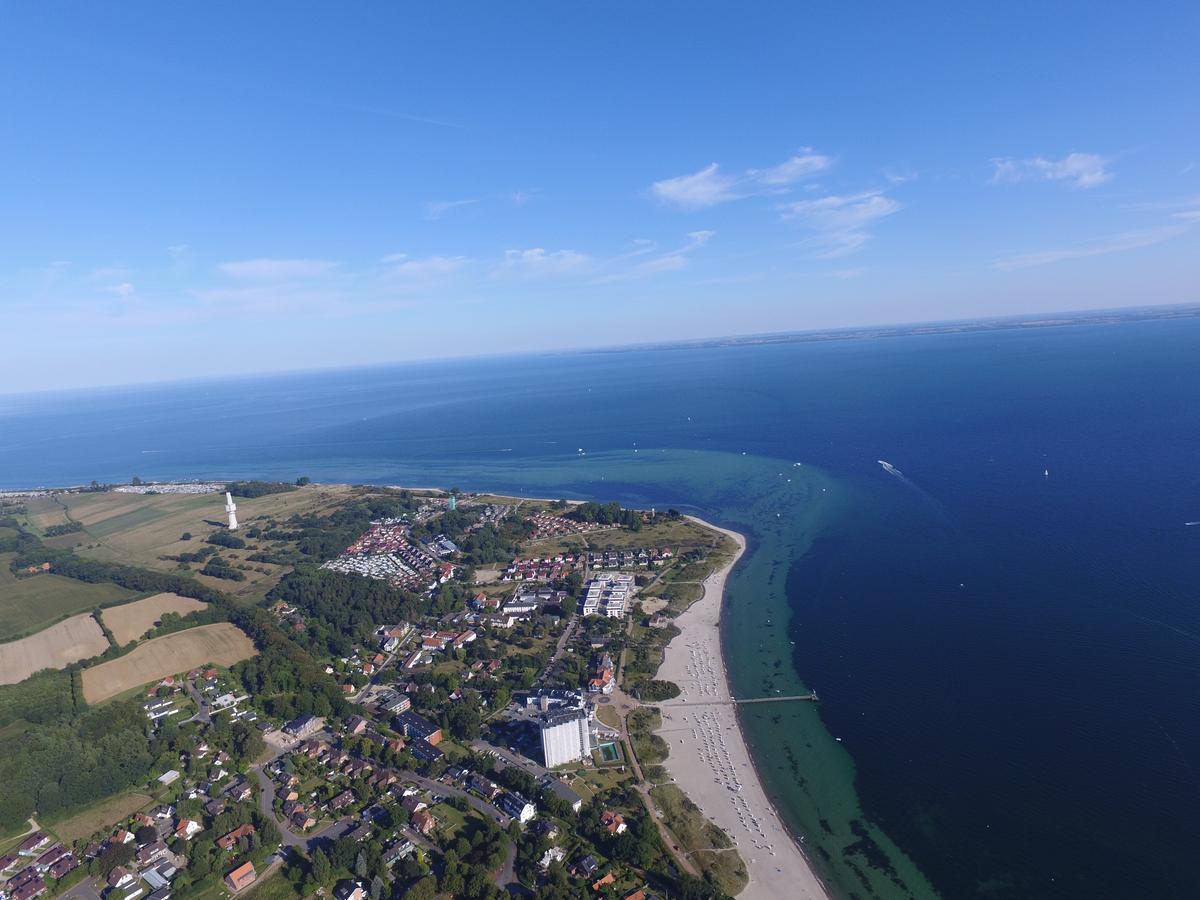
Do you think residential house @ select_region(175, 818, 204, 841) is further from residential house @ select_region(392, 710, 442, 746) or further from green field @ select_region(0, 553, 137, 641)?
green field @ select_region(0, 553, 137, 641)

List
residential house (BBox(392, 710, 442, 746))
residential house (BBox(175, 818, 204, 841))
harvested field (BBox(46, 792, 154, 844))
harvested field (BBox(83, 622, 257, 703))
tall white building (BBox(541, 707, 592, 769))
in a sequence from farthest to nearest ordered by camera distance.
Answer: harvested field (BBox(83, 622, 257, 703)) < residential house (BBox(392, 710, 442, 746)) < tall white building (BBox(541, 707, 592, 769)) < harvested field (BBox(46, 792, 154, 844)) < residential house (BBox(175, 818, 204, 841))

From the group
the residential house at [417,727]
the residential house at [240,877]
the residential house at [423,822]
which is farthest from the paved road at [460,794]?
the residential house at [240,877]

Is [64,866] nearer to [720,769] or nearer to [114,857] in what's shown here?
[114,857]

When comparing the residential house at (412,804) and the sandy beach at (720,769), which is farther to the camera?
the residential house at (412,804)

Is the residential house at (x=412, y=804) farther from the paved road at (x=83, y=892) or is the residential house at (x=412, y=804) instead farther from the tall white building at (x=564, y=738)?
the paved road at (x=83, y=892)

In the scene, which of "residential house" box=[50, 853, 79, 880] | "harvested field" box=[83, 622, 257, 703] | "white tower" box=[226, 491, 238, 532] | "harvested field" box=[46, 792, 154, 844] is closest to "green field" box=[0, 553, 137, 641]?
"harvested field" box=[83, 622, 257, 703]

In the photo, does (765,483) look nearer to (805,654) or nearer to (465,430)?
(805,654)
